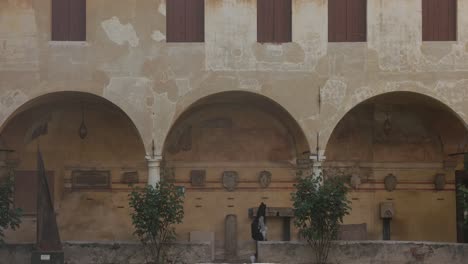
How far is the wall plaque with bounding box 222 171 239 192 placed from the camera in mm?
19984

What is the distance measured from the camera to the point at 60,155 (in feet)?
65.4

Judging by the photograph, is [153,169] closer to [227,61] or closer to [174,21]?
[227,61]

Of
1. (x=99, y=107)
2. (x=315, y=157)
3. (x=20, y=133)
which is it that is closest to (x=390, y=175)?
(x=315, y=157)

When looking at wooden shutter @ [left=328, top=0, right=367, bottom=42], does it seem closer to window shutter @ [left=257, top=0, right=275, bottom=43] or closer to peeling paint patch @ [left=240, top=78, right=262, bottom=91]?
window shutter @ [left=257, top=0, right=275, bottom=43]

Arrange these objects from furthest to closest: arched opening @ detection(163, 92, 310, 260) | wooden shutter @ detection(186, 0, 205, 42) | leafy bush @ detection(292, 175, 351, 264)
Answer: arched opening @ detection(163, 92, 310, 260), wooden shutter @ detection(186, 0, 205, 42), leafy bush @ detection(292, 175, 351, 264)

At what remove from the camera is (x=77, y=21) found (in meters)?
17.4

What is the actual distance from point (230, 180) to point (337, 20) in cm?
521

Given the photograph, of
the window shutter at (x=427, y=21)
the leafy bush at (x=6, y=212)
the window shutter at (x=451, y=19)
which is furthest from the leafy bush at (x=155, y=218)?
the window shutter at (x=451, y=19)

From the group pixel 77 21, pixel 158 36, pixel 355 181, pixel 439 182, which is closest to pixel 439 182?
pixel 439 182

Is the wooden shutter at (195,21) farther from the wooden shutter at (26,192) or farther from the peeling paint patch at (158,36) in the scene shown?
the wooden shutter at (26,192)

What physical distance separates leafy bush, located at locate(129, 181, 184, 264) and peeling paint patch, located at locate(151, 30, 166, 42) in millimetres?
3411

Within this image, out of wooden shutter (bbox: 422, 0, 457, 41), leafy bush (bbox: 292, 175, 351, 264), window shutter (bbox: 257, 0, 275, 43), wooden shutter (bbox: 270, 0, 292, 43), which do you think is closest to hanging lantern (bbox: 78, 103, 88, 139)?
window shutter (bbox: 257, 0, 275, 43)

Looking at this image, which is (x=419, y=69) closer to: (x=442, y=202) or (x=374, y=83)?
(x=374, y=83)

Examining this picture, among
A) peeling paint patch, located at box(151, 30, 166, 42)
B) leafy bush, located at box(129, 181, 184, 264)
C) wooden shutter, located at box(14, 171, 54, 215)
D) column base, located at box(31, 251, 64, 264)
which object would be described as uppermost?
peeling paint patch, located at box(151, 30, 166, 42)
